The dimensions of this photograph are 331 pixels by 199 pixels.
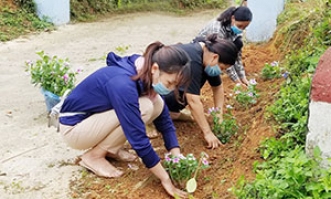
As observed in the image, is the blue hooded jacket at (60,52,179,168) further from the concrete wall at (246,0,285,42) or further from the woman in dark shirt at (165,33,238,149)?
the concrete wall at (246,0,285,42)

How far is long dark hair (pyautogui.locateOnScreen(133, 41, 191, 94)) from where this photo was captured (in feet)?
9.29

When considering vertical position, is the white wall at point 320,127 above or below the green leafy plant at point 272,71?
above

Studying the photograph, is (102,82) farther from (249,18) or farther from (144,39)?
(144,39)

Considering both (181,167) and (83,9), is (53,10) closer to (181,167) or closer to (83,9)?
(83,9)

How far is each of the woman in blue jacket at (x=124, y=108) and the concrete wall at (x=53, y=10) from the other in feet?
20.4

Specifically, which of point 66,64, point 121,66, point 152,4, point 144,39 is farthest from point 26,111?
point 152,4

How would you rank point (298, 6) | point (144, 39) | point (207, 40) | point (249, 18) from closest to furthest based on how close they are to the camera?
point (207, 40) < point (249, 18) < point (298, 6) < point (144, 39)

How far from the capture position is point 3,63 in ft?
22.0

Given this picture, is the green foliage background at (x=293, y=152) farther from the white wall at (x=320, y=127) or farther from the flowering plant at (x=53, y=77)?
the flowering plant at (x=53, y=77)

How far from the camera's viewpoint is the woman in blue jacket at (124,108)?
2893mm

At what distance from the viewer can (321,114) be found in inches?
99.7

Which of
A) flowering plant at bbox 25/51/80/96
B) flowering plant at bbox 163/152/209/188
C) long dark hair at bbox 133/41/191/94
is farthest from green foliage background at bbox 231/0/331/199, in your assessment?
flowering plant at bbox 25/51/80/96

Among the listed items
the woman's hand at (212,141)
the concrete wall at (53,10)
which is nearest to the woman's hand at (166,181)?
the woman's hand at (212,141)

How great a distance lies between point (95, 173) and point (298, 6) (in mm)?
4256
